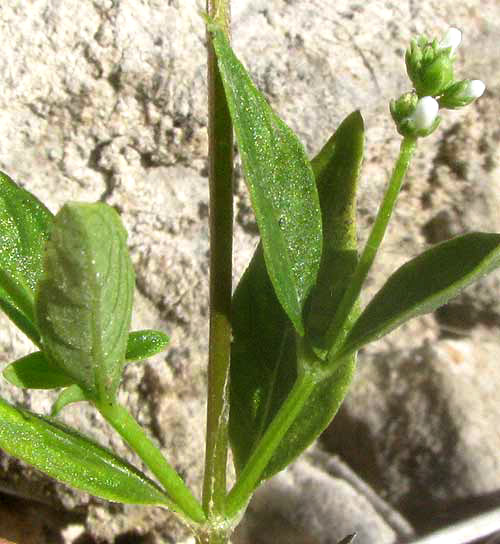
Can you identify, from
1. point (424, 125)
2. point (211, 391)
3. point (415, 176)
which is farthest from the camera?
point (415, 176)

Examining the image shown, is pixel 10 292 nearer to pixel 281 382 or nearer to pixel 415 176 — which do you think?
pixel 281 382

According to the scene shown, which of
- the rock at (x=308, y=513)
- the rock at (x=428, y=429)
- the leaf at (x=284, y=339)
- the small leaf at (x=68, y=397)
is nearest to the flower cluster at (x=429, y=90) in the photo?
the leaf at (x=284, y=339)

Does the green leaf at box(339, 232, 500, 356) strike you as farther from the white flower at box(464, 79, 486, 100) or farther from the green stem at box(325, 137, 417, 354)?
the white flower at box(464, 79, 486, 100)

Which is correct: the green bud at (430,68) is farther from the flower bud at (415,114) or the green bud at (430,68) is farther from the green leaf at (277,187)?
the green leaf at (277,187)

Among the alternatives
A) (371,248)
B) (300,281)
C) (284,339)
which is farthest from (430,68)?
(284,339)

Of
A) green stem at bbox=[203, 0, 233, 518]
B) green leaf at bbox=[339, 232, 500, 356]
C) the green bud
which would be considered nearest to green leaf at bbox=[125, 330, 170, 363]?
green stem at bbox=[203, 0, 233, 518]

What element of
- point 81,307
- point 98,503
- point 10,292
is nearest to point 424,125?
point 81,307

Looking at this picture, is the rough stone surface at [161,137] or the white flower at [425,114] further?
the rough stone surface at [161,137]
